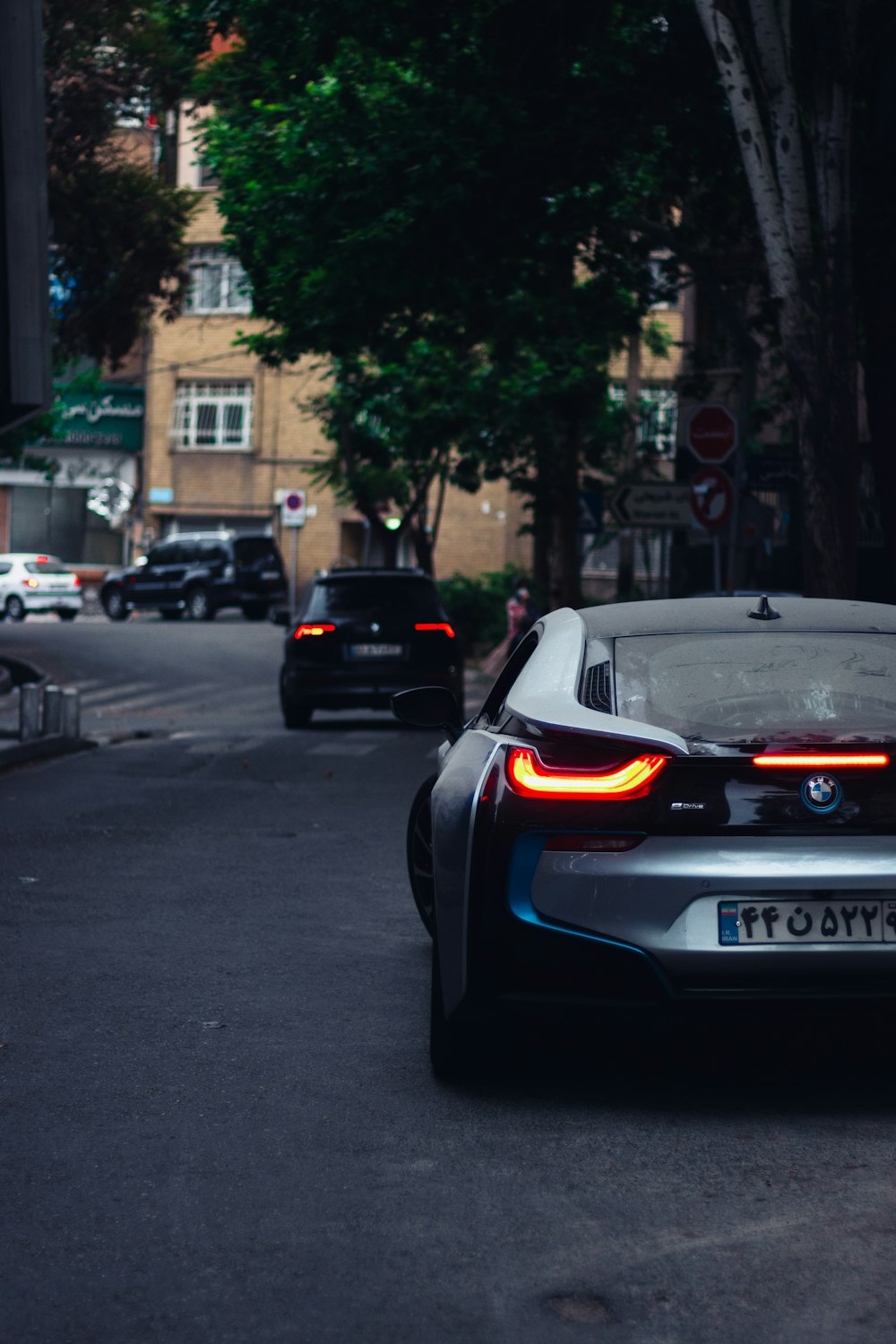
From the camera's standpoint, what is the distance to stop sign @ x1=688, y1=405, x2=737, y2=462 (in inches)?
754

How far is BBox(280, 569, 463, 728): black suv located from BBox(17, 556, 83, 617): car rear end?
27.6 metres

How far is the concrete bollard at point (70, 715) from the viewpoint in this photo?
62.1 ft

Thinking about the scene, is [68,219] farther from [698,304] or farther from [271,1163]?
[271,1163]

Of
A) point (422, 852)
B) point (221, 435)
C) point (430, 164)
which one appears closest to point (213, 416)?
point (221, 435)

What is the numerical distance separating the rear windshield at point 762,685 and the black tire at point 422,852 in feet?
5.04

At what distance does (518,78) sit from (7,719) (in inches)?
345

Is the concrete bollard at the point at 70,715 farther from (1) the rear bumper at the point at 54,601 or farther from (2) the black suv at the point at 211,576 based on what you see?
(1) the rear bumper at the point at 54,601

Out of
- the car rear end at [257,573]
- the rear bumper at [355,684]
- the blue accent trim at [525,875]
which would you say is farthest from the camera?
the car rear end at [257,573]

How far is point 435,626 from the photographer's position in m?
21.5

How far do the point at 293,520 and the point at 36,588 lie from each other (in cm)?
738

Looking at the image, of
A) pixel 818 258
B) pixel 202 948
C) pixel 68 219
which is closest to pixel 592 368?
pixel 68 219

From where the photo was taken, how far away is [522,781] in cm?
542

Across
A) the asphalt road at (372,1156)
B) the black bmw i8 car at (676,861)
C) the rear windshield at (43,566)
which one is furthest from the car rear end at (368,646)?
the rear windshield at (43,566)

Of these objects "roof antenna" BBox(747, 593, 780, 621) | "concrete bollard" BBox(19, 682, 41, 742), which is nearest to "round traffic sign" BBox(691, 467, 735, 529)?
"concrete bollard" BBox(19, 682, 41, 742)
